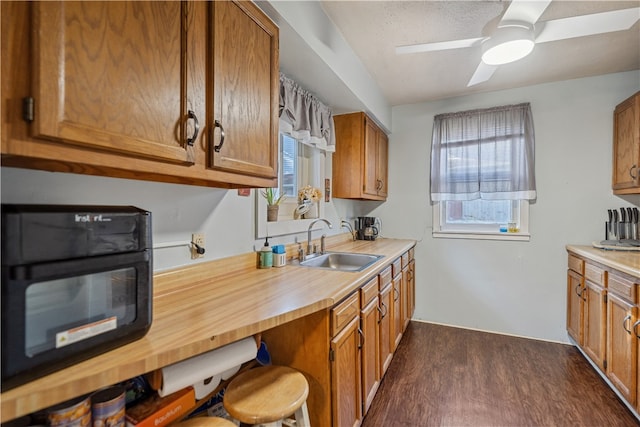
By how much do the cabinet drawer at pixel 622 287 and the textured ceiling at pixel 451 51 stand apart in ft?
5.39

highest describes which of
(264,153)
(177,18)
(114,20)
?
(177,18)

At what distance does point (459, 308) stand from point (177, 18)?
3.36 m

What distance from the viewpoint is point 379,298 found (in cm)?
189

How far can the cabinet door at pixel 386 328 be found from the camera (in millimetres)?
1947

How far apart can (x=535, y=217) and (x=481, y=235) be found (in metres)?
0.50

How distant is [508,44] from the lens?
151 centimetres

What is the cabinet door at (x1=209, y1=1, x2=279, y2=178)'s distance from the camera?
104 centimetres

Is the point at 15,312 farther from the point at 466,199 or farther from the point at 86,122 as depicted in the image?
the point at 466,199

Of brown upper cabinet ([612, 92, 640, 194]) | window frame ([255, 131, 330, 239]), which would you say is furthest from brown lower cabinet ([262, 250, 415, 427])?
brown upper cabinet ([612, 92, 640, 194])

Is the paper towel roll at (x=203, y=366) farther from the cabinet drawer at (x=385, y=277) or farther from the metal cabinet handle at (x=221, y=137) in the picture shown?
the cabinet drawer at (x=385, y=277)

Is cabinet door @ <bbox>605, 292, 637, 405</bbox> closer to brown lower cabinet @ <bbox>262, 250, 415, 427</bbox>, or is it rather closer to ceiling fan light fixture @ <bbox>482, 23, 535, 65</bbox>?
brown lower cabinet @ <bbox>262, 250, 415, 427</bbox>

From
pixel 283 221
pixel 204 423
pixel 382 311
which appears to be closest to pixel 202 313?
pixel 204 423

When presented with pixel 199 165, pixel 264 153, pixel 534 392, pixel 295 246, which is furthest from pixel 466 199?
pixel 199 165

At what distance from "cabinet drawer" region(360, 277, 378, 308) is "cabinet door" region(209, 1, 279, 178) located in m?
0.81
